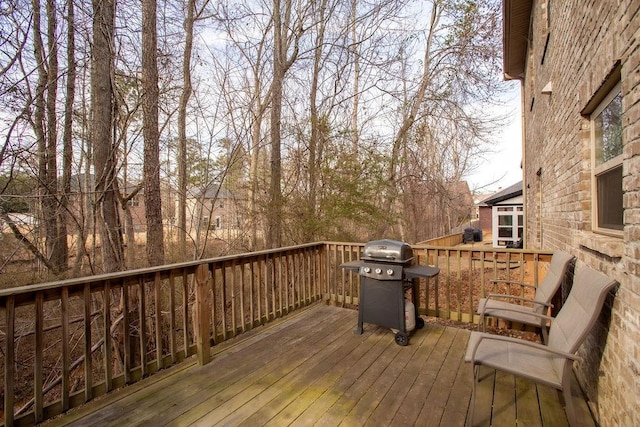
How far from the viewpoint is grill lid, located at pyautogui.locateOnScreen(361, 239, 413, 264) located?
128 inches

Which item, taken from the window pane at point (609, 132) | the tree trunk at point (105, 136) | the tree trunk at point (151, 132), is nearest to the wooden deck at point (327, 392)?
the window pane at point (609, 132)

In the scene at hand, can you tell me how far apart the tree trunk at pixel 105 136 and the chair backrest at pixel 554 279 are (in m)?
5.08

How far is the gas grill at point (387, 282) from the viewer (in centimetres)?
323

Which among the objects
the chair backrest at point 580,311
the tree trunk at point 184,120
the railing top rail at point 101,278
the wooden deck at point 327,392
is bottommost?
the wooden deck at point 327,392

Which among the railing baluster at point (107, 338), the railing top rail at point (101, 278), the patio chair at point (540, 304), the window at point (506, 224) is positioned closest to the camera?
the railing top rail at point (101, 278)

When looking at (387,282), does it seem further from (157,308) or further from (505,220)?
(505,220)

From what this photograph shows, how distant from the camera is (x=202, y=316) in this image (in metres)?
2.86

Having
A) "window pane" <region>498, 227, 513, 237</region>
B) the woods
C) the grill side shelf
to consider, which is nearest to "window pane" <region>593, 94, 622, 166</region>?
the grill side shelf

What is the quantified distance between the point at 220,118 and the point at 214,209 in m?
1.73

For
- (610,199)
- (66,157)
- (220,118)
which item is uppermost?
(220,118)

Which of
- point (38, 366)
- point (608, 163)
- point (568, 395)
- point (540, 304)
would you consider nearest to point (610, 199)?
point (608, 163)

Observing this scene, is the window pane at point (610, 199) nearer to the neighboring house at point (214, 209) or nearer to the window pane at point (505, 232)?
the neighboring house at point (214, 209)

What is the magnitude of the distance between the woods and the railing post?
231cm

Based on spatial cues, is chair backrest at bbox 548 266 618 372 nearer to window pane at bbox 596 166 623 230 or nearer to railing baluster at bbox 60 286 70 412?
window pane at bbox 596 166 623 230
